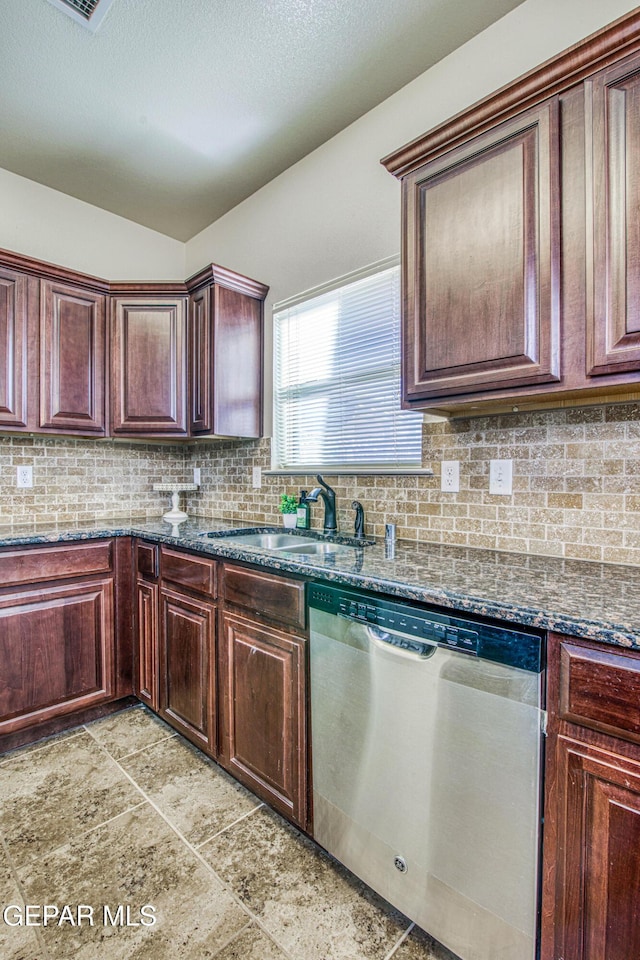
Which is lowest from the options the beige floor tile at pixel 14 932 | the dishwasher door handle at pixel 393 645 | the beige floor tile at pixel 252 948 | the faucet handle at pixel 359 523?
the beige floor tile at pixel 14 932

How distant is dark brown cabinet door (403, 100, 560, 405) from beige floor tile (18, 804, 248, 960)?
1.70 m

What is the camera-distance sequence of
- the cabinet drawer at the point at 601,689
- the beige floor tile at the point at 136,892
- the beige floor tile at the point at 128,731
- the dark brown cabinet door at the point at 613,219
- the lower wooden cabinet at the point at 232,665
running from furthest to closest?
the beige floor tile at the point at 128,731 < the lower wooden cabinet at the point at 232,665 < the beige floor tile at the point at 136,892 < the dark brown cabinet door at the point at 613,219 < the cabinet drawer at the point at 601,689

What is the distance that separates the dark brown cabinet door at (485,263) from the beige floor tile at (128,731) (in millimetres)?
2018

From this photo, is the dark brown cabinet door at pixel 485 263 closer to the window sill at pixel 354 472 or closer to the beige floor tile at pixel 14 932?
the window sill at pixel 354 472

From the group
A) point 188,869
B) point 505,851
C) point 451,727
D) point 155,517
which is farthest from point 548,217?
point 155,517

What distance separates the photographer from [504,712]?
1066 mm

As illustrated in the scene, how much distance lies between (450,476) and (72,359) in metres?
2.17

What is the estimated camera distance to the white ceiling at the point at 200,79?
181cm

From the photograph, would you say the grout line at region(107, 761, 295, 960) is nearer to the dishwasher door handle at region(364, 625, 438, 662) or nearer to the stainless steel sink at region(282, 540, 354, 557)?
the dishwasher door handle at region(364, 625, 438, 662)

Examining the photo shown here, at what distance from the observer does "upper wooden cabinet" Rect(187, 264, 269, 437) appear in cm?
267

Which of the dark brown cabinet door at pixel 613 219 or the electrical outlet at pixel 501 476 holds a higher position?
the dark brown cabinet door at pixel 613 219

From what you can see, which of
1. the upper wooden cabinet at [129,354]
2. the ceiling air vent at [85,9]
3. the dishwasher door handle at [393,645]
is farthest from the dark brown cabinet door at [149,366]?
the dishwasher door handle at [393,645]

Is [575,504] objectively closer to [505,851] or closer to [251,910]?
[505,851]

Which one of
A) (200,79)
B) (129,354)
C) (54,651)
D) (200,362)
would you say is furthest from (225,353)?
(54,651)
